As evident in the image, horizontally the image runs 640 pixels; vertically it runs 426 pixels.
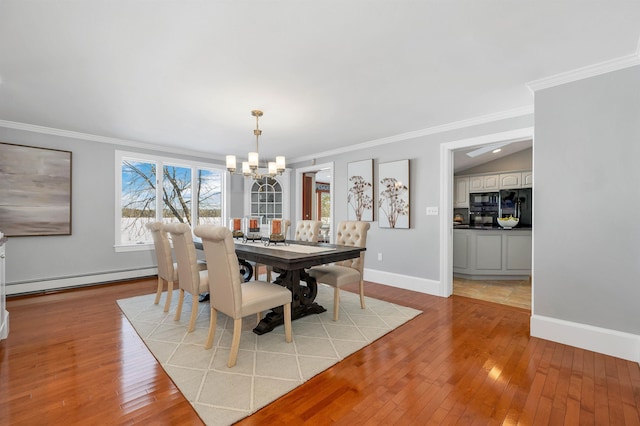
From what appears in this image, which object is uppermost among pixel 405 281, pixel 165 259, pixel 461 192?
pixel 461 192

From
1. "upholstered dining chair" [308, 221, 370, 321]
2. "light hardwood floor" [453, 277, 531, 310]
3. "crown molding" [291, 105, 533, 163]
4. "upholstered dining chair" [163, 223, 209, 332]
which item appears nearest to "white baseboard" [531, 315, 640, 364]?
"light hardwood floor" [453, 277, 531, 310]

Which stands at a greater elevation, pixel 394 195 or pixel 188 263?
pixel 394 195

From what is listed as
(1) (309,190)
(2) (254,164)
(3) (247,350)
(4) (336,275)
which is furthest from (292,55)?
(1) (309,190)

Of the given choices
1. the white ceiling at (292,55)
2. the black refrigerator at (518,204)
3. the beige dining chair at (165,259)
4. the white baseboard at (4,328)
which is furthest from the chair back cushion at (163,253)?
the black refrigerator at (518,204)

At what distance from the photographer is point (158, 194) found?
4.88 meters

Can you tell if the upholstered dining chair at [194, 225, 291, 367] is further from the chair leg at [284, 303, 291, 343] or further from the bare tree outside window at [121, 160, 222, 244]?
the bare tree outside window at [121, 160, 222, 244]

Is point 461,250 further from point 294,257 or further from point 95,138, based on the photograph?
point 95,138

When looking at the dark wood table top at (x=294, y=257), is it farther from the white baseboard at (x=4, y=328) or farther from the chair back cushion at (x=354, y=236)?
the white baseboard at (x=4, y=328)

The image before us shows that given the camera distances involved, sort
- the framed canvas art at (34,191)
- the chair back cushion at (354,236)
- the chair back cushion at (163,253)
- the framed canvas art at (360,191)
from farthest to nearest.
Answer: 1. the framed canvas art at (360,191)
2. the framed canvas art at (34,191)
3. the chair back cushion at (354,236)
4. the chair back cushion at (163,253)

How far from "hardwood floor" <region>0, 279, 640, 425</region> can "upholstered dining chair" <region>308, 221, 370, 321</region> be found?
65cm

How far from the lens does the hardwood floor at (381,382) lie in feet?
5.18

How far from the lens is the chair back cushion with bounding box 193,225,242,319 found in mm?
2027

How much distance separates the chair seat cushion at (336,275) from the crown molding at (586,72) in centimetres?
249

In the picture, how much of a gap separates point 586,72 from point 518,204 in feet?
14.4
